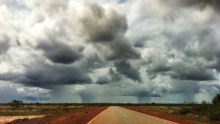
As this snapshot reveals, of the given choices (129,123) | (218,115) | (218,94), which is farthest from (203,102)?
(129,123)

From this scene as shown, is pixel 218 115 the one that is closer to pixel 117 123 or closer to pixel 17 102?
pixel 117 123

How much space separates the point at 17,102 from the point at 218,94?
386 feet

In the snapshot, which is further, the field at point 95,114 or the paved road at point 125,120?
the field at point 95,114

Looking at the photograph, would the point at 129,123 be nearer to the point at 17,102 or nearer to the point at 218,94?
the point at 218,94

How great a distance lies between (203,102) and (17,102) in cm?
12016

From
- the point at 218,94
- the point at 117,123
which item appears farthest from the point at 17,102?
the point at 117,123

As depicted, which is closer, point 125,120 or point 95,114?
point 125,120

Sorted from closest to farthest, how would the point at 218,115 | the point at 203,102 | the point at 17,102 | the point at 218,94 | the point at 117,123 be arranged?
the point at 117,123
the point at 218,115
the point at 203,102
the point at 218,94
the point at 17,102

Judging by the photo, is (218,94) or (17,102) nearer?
(218,94)

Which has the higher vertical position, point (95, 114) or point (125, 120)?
point (95, 114)

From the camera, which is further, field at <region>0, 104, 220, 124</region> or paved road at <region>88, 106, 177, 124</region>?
field at <region>0, 104, 220, 124</region>

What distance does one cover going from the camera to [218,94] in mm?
91000

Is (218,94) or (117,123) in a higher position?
(218,94)

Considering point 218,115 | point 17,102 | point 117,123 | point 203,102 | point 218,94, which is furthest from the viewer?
point 17,102
